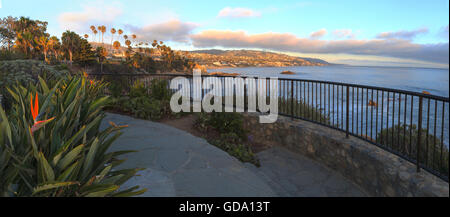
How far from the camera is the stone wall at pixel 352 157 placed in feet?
12.1

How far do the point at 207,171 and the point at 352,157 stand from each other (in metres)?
2.63

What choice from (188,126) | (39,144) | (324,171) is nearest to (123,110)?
(188,126)

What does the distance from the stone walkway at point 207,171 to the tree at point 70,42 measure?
55.1 m

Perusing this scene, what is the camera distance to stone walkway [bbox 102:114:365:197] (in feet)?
11.1

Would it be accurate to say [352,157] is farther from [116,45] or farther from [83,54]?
[116,45]

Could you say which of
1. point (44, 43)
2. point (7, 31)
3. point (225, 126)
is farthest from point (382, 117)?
point (7, 31)

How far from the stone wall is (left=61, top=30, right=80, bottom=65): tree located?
180ft

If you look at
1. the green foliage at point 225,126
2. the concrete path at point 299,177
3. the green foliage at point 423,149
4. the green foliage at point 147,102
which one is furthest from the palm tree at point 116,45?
the green foliage at point 423,149

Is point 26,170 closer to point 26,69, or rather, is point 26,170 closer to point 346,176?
point 346,176

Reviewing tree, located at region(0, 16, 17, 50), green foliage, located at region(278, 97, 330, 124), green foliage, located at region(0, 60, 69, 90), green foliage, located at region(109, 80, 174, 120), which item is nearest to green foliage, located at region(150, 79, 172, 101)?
green foliage, located at region(109, 80, 174, 120)

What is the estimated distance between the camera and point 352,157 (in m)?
4.90

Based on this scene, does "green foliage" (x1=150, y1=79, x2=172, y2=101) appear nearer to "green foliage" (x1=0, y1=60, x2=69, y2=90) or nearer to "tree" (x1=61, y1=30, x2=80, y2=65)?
"green foliage" (x1=0, y1=60, x2=69, y2=90)

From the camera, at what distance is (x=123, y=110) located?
8.16 m

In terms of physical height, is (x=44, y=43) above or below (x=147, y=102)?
above
